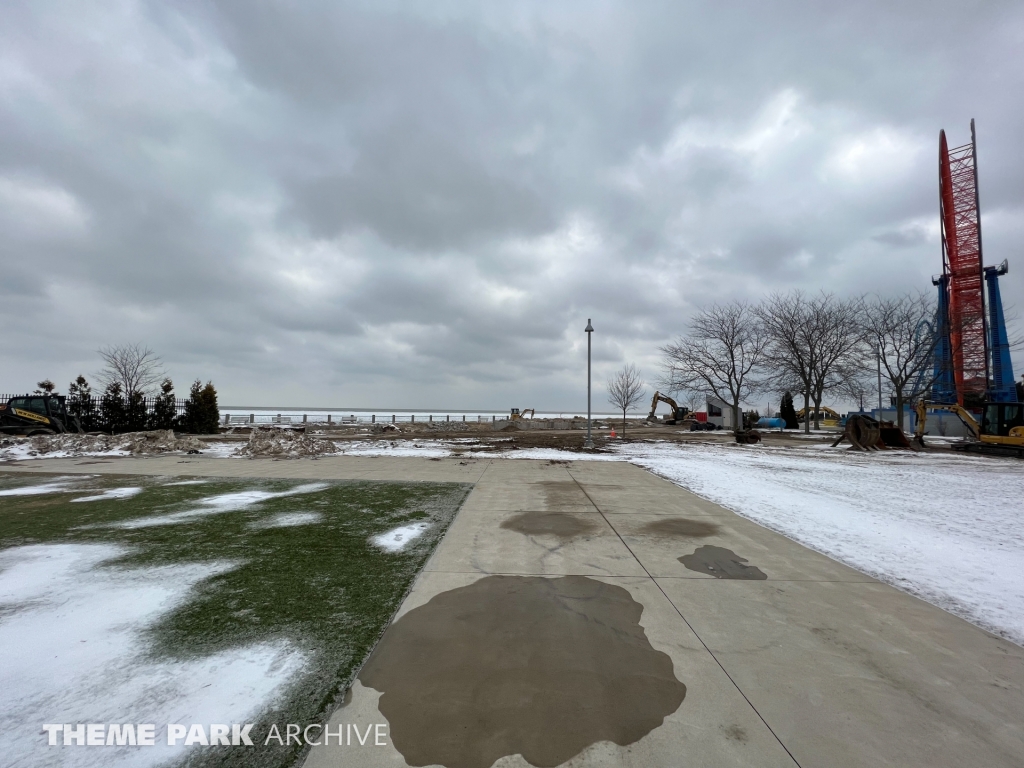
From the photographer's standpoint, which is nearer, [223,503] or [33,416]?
[223,503]

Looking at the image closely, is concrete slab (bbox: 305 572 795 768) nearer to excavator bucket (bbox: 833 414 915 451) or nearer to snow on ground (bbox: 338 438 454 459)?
snow on ground (bbox: 338 438 454 459)

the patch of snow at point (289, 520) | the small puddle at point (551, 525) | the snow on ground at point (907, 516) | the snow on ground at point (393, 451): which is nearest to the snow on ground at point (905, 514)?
the snow on ground at point (907, 516)

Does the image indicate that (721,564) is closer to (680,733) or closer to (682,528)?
(682,528)

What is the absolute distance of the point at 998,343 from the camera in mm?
37188

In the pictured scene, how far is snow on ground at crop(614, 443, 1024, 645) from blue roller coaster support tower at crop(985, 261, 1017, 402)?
107 ft

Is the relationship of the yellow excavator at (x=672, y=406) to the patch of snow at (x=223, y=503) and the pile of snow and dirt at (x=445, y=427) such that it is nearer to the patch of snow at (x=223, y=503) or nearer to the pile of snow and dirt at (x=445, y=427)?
the pile of snow and dirt at (x=445, y=427)

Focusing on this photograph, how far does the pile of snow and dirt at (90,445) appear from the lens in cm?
1641

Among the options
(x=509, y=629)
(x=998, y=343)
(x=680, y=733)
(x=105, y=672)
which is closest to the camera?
(x=680, y=733)

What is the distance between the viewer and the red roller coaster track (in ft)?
114

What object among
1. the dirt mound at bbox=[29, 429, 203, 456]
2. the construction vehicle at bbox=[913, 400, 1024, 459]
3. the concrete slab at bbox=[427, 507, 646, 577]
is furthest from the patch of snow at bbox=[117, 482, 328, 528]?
the construction vehicle at bbox=[913, 400, 1024, 459]

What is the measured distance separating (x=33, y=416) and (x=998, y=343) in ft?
216

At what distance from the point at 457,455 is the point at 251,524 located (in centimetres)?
1102

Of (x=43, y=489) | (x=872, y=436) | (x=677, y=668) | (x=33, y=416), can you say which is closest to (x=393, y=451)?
(x=43, y=489)

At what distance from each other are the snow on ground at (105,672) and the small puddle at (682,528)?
16.5 ft
